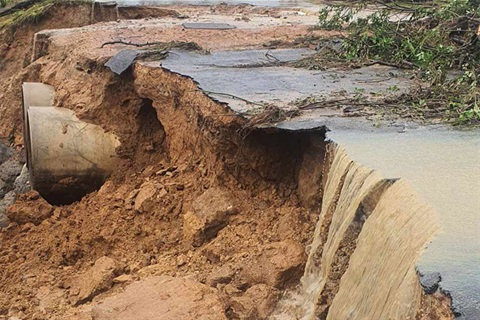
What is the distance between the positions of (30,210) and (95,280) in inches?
88.2

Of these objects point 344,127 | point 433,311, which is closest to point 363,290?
point 433,311

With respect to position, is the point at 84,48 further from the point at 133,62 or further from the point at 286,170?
the point at 286,170

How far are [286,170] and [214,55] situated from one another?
2.66 metres

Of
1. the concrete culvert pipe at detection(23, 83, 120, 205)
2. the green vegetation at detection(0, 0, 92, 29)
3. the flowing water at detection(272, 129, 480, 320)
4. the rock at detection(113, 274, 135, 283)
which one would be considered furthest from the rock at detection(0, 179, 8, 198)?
the flowing water at detection(272, 129, 480, 320)

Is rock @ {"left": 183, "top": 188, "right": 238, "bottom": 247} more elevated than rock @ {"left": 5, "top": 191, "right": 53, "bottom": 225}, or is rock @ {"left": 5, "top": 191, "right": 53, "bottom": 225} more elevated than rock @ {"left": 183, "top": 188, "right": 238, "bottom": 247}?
rock @ {"left": 183, "top": 188, "right": 238, "bottom": 247}

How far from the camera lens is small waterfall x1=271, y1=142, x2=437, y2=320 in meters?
3.70

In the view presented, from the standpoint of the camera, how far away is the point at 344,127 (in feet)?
18.4

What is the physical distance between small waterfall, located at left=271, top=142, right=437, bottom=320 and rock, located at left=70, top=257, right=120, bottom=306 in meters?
1.56

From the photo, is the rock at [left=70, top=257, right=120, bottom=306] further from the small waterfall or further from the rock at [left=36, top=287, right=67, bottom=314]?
the small waterfall

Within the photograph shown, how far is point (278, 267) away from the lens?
566 cm

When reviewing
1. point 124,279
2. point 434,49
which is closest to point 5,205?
point 124,279

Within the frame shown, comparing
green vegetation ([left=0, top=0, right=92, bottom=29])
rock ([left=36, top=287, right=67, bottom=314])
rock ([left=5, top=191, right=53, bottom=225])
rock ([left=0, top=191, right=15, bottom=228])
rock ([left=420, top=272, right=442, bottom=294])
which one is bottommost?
rock ([left=0, top=191, right=15, bottom=228])

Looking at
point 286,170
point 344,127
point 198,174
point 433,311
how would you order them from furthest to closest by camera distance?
1. point 198,174
2. point 286,170
3. point 344,127
4. point 433,311

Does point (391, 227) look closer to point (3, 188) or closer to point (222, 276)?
point (222, 276)
